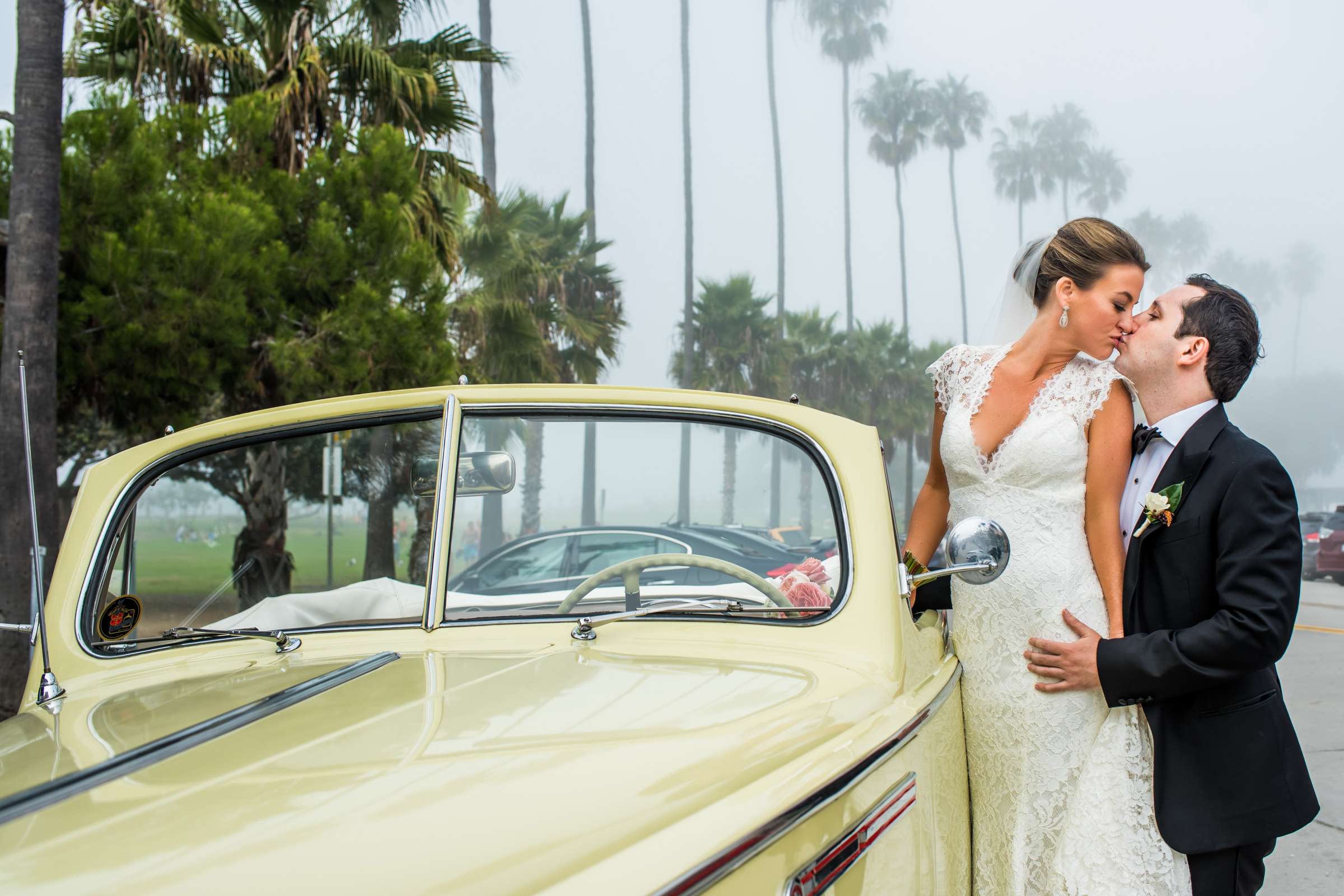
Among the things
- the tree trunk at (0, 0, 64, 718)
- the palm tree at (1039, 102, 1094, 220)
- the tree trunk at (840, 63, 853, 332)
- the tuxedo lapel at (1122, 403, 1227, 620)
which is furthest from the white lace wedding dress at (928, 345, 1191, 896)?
the palm tree at (1039, 102, 1094, 220)

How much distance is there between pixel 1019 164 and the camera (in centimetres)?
6391

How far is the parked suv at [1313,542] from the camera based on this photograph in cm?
1986

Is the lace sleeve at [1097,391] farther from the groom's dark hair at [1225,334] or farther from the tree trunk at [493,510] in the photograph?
the tree trunk at [493,510]

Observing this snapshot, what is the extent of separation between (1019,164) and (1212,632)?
223 ft

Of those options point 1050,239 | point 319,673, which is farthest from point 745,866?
point 1050,239

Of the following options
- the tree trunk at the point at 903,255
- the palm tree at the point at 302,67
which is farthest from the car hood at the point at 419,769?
the tree trunk at the point at 903,255

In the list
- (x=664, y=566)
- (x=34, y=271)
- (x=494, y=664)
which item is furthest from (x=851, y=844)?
(x=34, y=271)

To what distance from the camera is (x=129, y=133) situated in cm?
928

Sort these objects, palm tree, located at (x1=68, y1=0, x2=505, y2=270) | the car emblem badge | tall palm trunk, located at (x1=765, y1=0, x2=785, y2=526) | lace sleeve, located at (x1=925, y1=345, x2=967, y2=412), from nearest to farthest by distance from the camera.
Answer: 1. the car emblem badge
2. lace sleeve, located at (x1=925, y1=345, x2=967, y2=412)
3. palm tree, located at (x1=68, y1=0, x2=505, y2=270)
4. tall palm trunk, located at (x1=765, y1=0, x2=785, y2=526)

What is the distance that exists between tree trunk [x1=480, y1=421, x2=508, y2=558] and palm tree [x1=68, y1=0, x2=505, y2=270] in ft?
31.5

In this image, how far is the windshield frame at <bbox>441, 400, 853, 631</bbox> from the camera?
2033mm

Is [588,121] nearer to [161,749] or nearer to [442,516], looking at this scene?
[442,516]

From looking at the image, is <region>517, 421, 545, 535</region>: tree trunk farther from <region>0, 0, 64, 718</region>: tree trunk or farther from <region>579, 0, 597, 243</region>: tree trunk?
<region>579, 0, 597, 243</region>: tree trunk

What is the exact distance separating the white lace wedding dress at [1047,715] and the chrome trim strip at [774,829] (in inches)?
31.3
